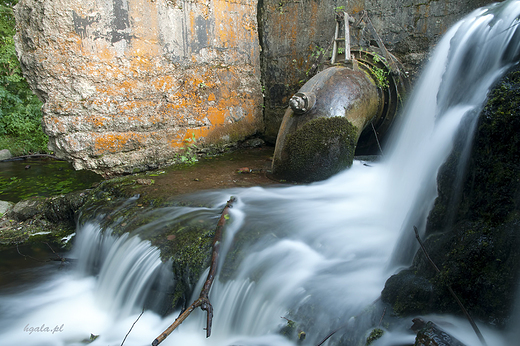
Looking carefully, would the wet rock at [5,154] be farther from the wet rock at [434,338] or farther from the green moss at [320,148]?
the wet rock at [434,338]

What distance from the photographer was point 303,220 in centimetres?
283

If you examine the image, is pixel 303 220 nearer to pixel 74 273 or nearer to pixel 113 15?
pixel 74 273

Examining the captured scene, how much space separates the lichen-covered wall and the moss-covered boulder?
10.5ft

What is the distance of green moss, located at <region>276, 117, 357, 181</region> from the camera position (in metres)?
3.51

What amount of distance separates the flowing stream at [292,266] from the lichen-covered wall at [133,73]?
1.12 meters

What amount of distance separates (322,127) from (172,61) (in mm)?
2049

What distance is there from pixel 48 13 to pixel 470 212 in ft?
13.0

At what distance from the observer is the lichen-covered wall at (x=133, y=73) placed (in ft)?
11.7

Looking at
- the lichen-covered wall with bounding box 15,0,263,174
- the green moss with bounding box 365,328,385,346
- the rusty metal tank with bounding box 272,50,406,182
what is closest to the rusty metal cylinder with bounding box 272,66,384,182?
the rusty metal tank with bounding box 272,50,406,182

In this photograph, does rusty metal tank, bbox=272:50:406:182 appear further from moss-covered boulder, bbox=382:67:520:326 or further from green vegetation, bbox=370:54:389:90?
moss-covered boulder, bbox=382:67:520:326

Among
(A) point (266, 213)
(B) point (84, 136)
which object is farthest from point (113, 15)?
(A) point (266, 213)
